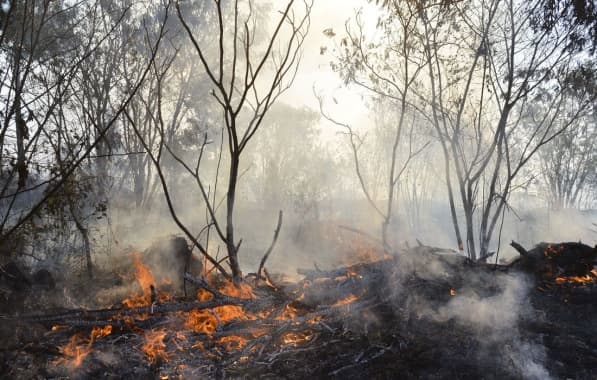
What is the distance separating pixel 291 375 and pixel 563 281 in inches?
131

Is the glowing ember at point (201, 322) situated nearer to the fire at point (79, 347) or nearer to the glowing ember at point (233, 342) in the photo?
the glowing ember at point (233, 342)

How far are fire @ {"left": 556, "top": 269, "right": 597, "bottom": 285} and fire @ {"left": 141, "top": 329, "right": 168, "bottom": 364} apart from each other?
4.36 m

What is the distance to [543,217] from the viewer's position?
30500mm

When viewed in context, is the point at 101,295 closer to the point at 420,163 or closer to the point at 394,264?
the point at 394,264

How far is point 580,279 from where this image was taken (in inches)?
177

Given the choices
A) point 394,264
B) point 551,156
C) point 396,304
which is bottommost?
point 396,304

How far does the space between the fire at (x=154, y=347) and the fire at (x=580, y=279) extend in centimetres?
436

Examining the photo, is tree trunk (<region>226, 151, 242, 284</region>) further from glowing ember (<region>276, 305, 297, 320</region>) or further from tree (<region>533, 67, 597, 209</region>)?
tree (<region>533, 67, 597, 209</region>)

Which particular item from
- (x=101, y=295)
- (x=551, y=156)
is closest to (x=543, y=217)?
(x=551, y=156)

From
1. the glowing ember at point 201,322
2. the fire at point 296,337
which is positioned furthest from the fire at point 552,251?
the glowing ember at point 201,322

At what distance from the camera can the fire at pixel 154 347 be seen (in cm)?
361

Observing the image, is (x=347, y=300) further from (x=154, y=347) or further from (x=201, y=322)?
(x=154, y=347)

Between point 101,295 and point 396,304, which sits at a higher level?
point 396,304

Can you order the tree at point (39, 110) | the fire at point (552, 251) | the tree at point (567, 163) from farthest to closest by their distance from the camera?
the tree at point (567, 163) < the fire at point (552, 251) < the tree at point (39, 110)
